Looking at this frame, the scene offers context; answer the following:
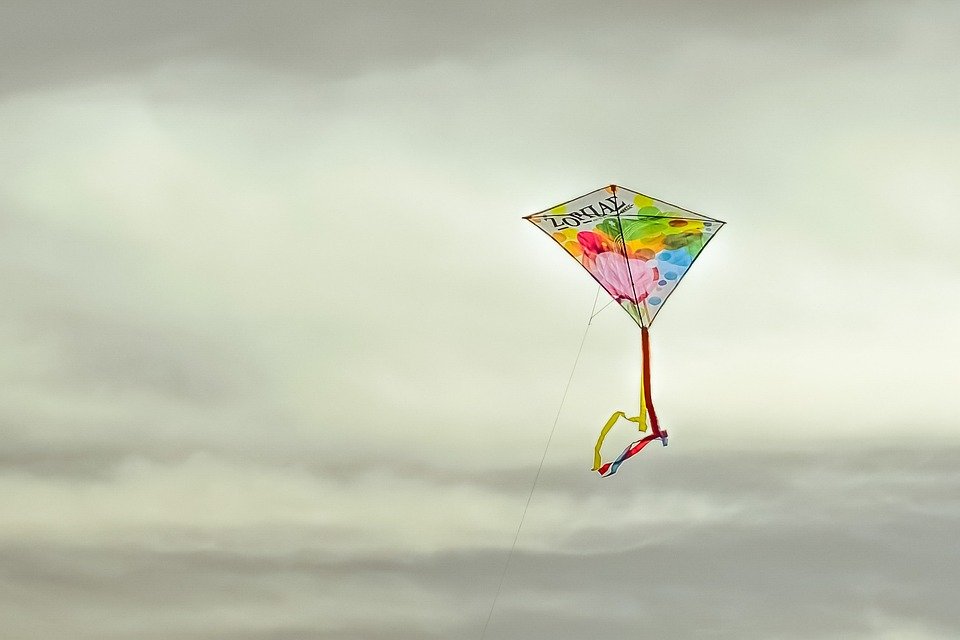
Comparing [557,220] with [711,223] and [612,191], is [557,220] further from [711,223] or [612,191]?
[711,223]

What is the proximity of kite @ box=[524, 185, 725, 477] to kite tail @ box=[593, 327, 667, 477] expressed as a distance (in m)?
1.73

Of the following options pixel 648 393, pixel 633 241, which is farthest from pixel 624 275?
pixel 648 393

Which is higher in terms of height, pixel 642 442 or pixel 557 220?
pixel 557 220

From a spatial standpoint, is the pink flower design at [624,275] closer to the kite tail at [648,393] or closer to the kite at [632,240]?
the kite at [632,240]

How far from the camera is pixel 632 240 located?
1329 inches

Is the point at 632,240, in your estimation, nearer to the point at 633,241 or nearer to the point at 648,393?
the point at 633,241

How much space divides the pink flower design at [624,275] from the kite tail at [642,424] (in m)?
2.03

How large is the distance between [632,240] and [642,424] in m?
5.96

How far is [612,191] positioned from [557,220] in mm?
1865

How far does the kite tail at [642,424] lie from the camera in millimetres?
29422

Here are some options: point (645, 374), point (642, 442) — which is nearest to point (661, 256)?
point (645, 374)

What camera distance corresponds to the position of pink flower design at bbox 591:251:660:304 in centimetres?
3369

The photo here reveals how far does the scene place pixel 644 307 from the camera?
1315 inches

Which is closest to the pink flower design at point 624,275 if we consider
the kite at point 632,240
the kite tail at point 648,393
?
the kite at point 632,240
